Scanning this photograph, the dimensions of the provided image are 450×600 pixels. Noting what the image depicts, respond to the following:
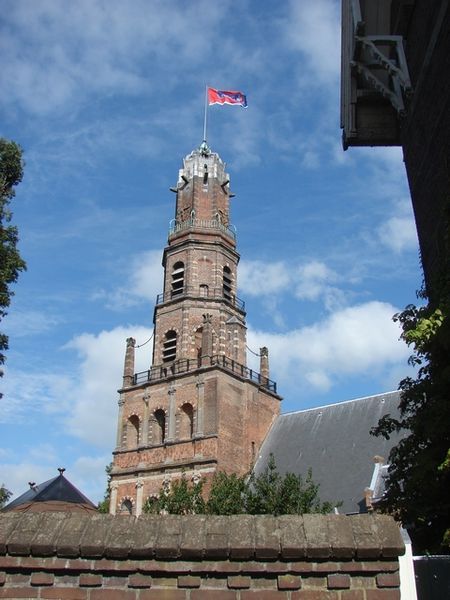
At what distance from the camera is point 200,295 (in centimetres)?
4172

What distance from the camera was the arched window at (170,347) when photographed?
4097 centimetres

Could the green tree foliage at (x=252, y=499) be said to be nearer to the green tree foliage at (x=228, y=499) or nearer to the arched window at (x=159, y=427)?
the green tree foliage at (x=228, y=499)

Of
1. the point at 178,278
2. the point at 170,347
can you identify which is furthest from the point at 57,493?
the point at 178,278

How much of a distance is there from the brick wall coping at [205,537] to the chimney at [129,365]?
38.2 metres

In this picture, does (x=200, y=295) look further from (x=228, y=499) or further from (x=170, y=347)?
(x=228, y=499)

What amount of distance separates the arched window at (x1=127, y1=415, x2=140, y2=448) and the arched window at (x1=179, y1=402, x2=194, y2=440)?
12.8 ft

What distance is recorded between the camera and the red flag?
145 ft

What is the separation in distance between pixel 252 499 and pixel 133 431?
627 inches

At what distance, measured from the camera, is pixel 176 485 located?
3161 centimetres

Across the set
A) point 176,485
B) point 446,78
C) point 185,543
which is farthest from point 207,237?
point 185,543

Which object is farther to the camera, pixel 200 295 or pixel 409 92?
pixel 200 295

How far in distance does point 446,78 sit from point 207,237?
32431 millimetres

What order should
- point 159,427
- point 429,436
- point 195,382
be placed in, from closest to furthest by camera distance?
point 429,436
point 195,382
point 159,427

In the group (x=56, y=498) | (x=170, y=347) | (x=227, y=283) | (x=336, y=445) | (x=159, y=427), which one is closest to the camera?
(x=56, y=498)
